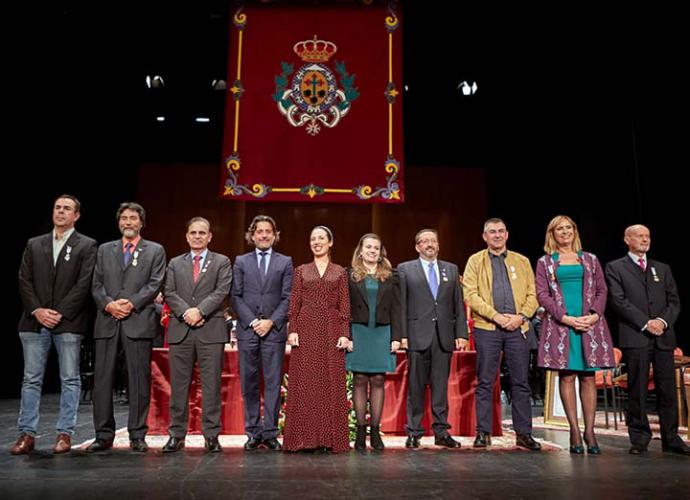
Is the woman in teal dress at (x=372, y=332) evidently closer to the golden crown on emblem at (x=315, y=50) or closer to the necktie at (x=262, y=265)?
the necktie at (x=262, y=265)

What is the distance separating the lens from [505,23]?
690 centimetres

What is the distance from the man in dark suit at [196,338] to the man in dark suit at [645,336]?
2.63 meters

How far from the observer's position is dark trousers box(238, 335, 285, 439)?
4.05 m

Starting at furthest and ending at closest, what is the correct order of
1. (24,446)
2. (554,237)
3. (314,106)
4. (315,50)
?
(315,50) → (314,106) → (554,237) → (24,446)

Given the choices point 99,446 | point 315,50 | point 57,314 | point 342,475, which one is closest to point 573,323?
point 342,475

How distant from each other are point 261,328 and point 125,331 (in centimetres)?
85

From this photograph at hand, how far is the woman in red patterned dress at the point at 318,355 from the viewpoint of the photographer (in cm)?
393

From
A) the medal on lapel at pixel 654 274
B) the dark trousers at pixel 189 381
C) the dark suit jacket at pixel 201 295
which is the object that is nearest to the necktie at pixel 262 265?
the dark suit jacket at pixel 201 295

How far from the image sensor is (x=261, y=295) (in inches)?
164

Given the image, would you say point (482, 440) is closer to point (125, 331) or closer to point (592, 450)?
point (592, 450)

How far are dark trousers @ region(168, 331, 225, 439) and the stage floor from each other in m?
0.18

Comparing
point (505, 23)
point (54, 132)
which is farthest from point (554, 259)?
point (54, 132)

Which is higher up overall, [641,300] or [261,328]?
[641,300]

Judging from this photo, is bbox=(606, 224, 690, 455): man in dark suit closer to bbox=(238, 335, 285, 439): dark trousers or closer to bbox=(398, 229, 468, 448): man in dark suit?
bbox=(398, 229, 468, 448): man in dark suit
